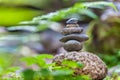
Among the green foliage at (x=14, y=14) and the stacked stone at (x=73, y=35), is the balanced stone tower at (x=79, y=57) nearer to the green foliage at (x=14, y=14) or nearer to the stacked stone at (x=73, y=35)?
the stacked stone at (x=73, y=35)

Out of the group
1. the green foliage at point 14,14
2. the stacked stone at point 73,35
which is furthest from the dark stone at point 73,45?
the green foliage at point 14,14

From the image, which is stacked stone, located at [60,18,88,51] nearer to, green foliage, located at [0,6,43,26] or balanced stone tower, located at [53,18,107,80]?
balanced stone tower, located at [53,18,107,80]

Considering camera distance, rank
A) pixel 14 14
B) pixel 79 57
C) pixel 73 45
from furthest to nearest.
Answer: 1. pixel 14 14
2. pixel 73 45
3. pixel 79 57

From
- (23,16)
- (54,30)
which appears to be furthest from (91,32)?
(23,16)

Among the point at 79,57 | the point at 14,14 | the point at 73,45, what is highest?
the point at 14,14

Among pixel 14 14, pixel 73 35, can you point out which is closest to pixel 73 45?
pixel 73 35

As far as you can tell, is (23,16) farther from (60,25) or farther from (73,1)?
(73,1)

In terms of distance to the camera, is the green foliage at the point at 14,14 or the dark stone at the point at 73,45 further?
the green foliage at the point at 14,14

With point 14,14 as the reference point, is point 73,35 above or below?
below

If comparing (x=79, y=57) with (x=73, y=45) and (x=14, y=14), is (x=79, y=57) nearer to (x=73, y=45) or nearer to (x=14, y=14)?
(x=73, y=45)
